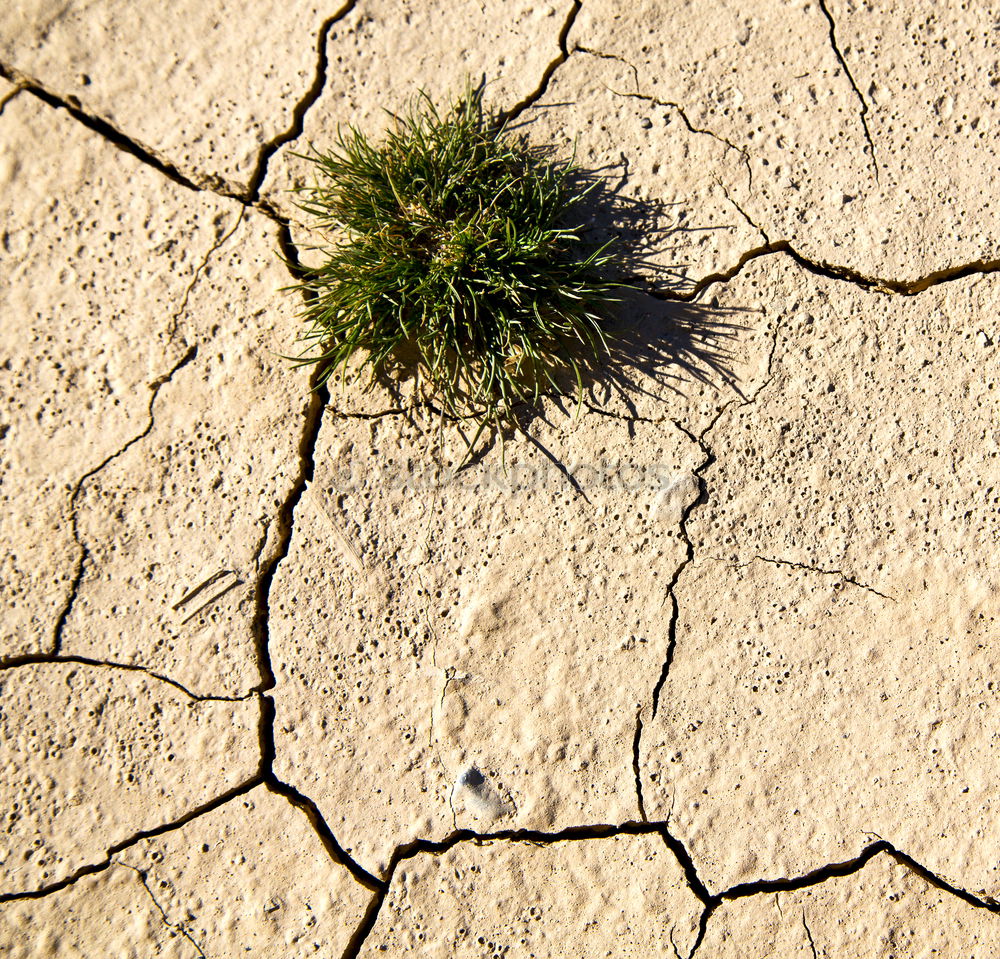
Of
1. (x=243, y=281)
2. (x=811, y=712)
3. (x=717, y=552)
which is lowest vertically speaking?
(x=811, y=712)

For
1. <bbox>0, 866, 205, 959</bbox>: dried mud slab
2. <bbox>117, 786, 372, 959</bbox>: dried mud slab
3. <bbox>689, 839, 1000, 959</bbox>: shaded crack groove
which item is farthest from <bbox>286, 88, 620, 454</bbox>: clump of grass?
<bbox>0, 866, 205, 959</bbox>: dried mud slab

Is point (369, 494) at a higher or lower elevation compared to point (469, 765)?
→ higher

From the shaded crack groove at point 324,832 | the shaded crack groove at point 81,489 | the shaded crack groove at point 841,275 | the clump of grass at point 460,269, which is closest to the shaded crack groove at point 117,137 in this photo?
the clump of grass at point 460,269

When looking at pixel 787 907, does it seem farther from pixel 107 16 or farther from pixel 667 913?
pixel 107 16

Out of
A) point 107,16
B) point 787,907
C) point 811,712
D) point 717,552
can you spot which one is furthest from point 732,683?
point 107,16

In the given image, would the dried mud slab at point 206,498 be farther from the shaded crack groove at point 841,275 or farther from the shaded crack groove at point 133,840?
the shaded crack groove at point 841,275

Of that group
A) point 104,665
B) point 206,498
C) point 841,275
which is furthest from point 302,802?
point 841,275
